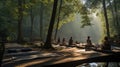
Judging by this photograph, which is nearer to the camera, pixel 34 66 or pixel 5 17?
pixel 34 66

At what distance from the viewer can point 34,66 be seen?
1149cm

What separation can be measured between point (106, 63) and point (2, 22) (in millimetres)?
Result: 26972

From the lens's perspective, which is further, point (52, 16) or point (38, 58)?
point (52, 16)

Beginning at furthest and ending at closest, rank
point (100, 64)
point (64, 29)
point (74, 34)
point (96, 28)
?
1. point (96, 28)
2. point (74, 34)
3. point (64, 29)
4. point (100, 64)

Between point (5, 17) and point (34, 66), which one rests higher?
point (5, 17)

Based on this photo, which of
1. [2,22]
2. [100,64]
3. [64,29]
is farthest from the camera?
[64,29]

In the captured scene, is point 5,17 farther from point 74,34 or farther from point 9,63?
point 74,34

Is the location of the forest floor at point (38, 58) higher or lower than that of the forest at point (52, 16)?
lower

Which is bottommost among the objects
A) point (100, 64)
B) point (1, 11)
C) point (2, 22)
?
point (100, 64)

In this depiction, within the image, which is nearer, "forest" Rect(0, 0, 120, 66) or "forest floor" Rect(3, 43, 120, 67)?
"forest floor" Rect(3, 43, 120, 67)

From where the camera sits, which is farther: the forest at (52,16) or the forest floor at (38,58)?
the forest at (52,16)

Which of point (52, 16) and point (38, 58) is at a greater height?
point (52, 16)

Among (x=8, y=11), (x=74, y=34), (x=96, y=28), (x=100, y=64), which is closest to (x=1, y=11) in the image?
(x=8, y=11)

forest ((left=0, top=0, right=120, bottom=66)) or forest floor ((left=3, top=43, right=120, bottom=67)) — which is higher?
forest ((left=0, top=0, right=120, bottom=66))
